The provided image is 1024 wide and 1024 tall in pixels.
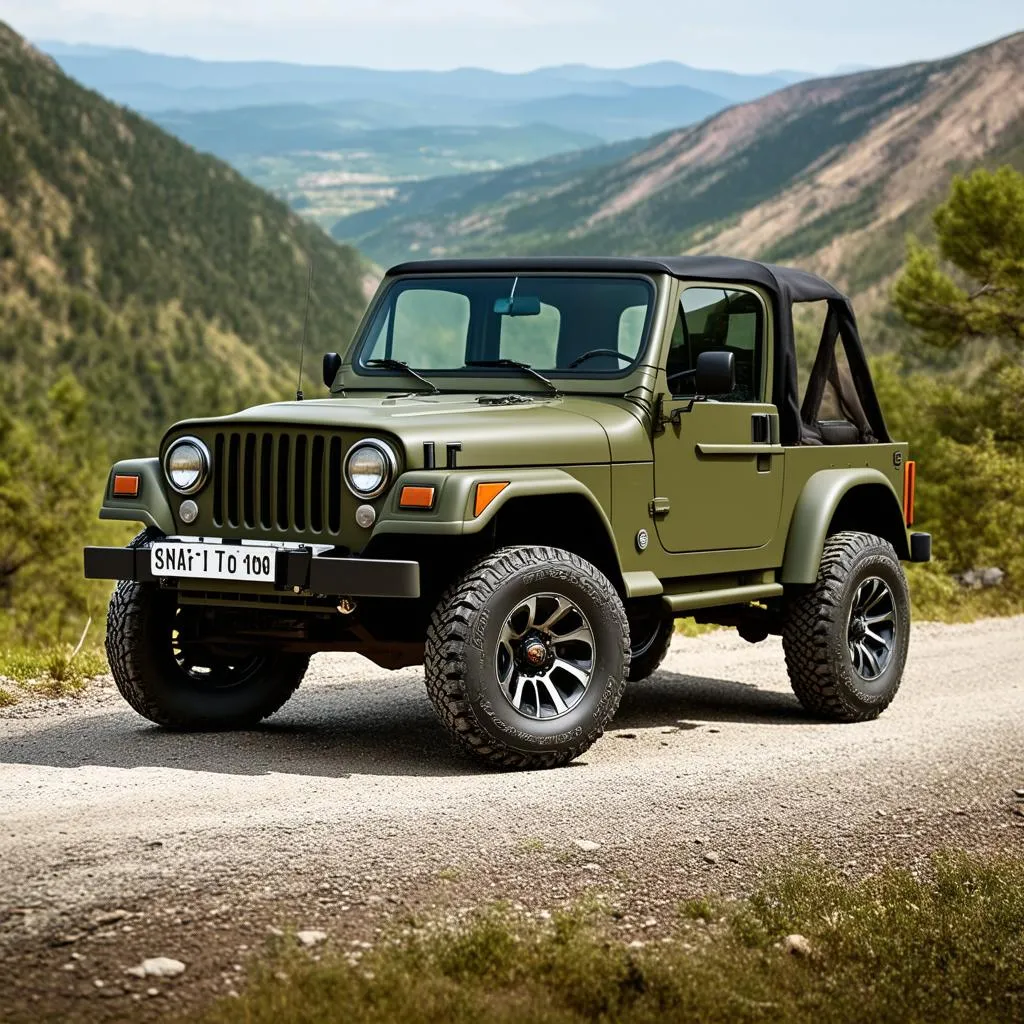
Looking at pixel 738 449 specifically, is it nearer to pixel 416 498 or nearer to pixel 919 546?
pixel 919 546

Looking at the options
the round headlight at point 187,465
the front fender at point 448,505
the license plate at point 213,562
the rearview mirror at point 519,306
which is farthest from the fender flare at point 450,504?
A: the rearview mirror at point 519,306

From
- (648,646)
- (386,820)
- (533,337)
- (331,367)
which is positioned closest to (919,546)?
(648,646)

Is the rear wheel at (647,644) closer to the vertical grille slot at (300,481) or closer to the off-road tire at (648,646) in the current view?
the off-road tire at (648,646)

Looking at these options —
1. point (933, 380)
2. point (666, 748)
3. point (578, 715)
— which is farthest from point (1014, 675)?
point (933, 380)

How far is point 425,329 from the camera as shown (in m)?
8.55

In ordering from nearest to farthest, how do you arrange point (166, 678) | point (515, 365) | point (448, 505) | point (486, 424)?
1. point (448, 505)
2. point (486, 424)
3. point (166, 678)
4. point (515, 365)

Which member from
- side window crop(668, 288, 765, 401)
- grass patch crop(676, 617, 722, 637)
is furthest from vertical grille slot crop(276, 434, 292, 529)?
grass patch crop(676, 617, 722, 637)

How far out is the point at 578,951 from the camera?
15.3 ft

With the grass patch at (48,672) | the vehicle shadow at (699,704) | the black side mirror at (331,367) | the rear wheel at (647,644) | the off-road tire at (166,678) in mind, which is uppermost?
the black side mirror at (331,367)

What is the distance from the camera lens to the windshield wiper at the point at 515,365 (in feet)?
25.7

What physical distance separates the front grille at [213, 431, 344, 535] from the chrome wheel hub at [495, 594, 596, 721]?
35.1 inches

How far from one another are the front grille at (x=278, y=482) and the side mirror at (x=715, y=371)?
176cm

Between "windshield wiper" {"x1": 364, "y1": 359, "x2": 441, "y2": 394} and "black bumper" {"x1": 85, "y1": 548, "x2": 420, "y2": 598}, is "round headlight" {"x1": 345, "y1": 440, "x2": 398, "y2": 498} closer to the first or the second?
"black bumper" {"x1": 85, "y1": 548, "x2": 420, "y2": 598}

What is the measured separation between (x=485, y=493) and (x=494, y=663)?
71 centimetres
